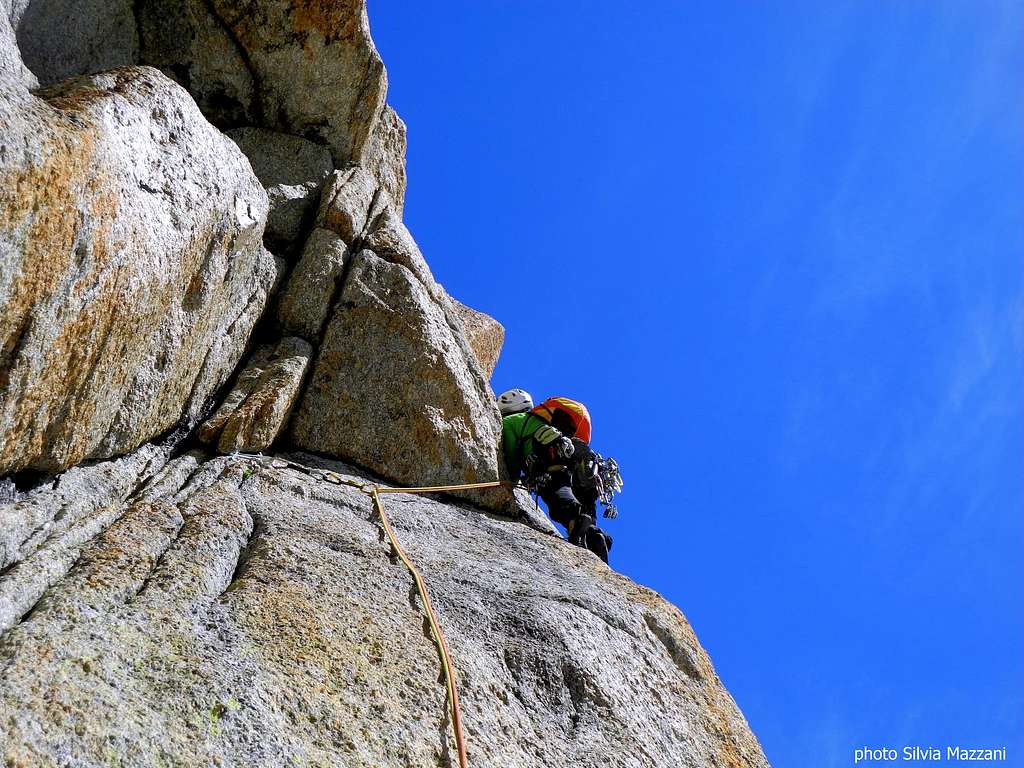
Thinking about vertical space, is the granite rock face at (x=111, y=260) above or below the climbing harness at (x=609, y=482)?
below

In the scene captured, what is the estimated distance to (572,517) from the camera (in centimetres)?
994

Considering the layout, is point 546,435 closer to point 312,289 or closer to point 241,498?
point 312,289

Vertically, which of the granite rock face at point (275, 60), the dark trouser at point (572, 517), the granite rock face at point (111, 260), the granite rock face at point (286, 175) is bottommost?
the granite rock face at point (111, 260)

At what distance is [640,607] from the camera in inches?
301

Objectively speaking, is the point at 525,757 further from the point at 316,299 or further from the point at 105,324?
the point at 316,299

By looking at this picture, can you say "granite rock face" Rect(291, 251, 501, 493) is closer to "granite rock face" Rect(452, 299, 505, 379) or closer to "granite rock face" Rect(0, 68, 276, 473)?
"granite rock face" Rect(0, 68, 276, 473)

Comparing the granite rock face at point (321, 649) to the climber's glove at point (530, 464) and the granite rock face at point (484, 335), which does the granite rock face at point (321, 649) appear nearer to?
the climber's glove at point (530, 464)

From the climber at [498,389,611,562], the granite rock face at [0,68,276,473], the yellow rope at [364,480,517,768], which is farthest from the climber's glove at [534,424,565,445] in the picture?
the granite rock face at [0,68,276,473]

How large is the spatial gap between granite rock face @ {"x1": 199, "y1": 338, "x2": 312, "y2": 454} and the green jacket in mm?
2450

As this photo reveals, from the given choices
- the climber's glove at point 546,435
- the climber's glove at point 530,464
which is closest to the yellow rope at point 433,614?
the climber's glove at point 530,464

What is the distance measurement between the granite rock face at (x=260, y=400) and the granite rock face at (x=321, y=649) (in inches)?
20.4

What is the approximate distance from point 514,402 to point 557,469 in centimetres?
184

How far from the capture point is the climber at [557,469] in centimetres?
988

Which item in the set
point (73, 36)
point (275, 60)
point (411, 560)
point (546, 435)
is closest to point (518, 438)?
point (546, 435)
